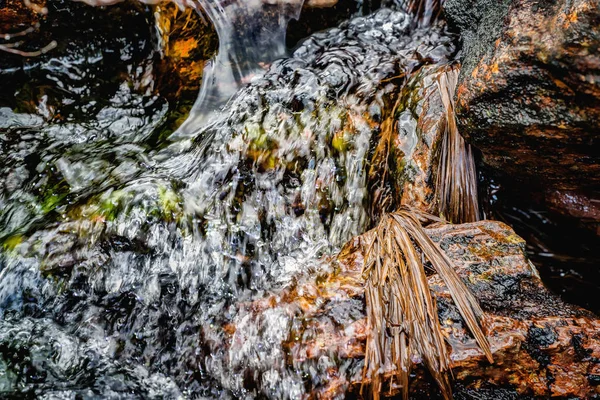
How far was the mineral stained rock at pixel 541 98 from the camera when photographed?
6.50 feet

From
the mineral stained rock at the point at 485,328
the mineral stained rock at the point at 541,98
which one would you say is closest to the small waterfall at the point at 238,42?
the mineral stained rock at the point at 541,98

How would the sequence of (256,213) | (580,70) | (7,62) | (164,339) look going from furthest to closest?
(7,62)
(256,213)
(164,339)
(580,70)

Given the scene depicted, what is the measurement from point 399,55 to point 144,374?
130 inches

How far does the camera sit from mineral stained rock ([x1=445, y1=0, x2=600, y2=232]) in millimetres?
1981

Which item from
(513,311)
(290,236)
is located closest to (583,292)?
(513,311)

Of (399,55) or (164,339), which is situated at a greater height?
(399,55)

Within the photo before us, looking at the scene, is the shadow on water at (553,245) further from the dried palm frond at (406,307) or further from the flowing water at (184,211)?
the dried palm frond at (406,307)

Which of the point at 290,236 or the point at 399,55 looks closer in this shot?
the point at 290,236

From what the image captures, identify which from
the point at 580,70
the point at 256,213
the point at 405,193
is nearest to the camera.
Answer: the point at 580,70

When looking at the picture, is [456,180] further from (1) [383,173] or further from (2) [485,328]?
(2) [485,328]

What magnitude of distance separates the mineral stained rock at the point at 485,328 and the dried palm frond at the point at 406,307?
0.16 feet

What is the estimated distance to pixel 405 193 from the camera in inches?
118

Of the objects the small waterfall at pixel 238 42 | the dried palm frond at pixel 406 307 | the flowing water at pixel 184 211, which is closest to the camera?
the dried palm frond at pixel 406 307

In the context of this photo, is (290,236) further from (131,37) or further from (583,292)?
(131,37)
